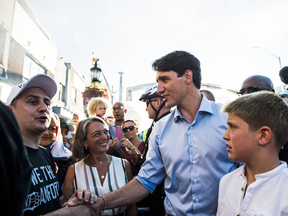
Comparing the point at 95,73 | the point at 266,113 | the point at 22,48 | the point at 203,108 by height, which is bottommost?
the point at 266,113

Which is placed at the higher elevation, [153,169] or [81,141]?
[81,141]

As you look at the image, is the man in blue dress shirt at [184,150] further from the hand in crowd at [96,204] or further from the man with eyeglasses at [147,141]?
the man with eyeglasses at [147,141]

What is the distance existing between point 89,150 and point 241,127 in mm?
2291

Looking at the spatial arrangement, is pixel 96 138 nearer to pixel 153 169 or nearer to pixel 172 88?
pixel 153 169

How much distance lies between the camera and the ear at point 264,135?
1.46m

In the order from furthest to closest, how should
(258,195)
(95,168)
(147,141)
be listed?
(147,141)
(95,168)
(258,195)

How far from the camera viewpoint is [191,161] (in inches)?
74.5

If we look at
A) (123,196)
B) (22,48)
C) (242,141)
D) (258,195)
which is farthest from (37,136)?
(22,48)

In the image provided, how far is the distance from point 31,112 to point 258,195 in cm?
207

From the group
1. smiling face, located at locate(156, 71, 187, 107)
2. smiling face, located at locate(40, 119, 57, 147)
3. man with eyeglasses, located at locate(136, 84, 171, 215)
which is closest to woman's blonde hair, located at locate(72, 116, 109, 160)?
smiling face, located at locate(40, 119, 57, 147)

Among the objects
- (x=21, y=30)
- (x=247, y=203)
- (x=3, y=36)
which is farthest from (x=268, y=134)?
(x=21, y=30)

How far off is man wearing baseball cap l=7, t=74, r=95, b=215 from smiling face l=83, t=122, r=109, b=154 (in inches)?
34.4

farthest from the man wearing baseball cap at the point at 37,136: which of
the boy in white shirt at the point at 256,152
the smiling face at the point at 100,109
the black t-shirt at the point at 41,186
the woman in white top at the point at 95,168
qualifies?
the smiling face at the point at 100,109

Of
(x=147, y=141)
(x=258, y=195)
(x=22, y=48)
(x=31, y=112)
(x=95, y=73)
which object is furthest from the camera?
(x=22, y=48)
